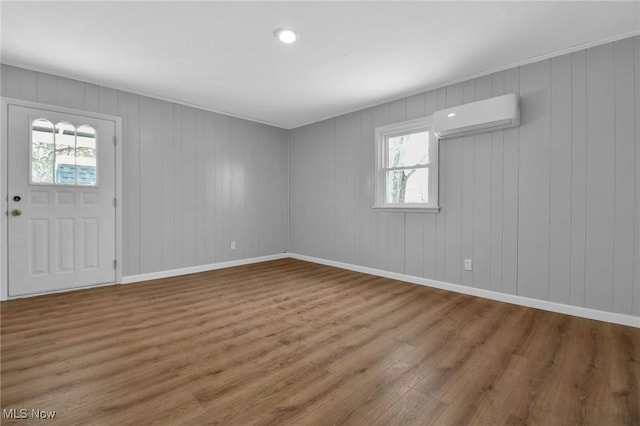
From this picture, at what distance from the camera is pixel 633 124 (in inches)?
100

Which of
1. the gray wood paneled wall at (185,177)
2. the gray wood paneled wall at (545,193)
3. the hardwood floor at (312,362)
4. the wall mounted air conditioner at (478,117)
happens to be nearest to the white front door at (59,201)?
the gray wood paneled wall at (185,177)

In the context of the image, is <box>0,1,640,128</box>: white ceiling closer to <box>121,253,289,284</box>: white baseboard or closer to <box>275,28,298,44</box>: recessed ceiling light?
<box>275,28,298,44</box>: recessed ceiling light

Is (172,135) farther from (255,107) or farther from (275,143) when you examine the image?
(275,143)

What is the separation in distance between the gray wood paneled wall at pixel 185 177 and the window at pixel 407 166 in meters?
2.26

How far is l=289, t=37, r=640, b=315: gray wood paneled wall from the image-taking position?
8.52 ft

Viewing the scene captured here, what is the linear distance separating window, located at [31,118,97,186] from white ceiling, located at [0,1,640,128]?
66 cm

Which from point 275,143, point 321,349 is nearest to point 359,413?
point 321,349

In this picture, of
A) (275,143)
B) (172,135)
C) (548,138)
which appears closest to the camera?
(548,138)

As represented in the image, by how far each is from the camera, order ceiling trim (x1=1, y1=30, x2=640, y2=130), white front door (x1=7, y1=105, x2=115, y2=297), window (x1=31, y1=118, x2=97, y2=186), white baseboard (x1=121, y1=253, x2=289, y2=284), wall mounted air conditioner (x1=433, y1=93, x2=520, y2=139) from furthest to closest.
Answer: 1. white baseboard (x1=121, y1=253, x2=289, y2=284)
2. window (x1=31, y1=118, x2=97, y2=186)
3. white front door (x1=7, y1=105, x2=115, y2=297)
4. wall mounted air conditioner (x1=433, y1=93, x2=520, y2=139)
5. ceiling trim (x1=1, y1=30, x2=640, y2=130)

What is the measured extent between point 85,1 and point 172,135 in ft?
7.42

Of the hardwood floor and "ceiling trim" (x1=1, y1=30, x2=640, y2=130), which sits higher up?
"ceiling trim" (x1=1, y1=30, x2=640, y2=130)

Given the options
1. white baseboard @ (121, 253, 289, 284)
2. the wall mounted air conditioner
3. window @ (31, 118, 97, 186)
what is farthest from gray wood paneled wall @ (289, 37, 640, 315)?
window @ (31, 118, 97, 186)

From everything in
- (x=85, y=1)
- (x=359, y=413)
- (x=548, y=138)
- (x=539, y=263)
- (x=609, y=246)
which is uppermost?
(x=85, y=1)

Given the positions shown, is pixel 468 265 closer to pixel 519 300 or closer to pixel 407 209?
pixel 519 300
